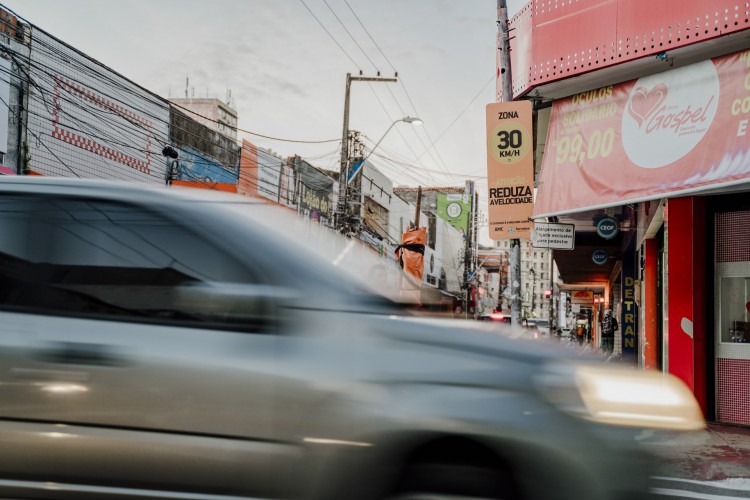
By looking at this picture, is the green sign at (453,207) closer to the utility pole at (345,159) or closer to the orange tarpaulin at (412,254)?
the orange tarpaulin at (412,254)

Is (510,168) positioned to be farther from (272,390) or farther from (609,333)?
(609,333)

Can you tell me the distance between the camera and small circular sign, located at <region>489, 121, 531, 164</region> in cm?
1348

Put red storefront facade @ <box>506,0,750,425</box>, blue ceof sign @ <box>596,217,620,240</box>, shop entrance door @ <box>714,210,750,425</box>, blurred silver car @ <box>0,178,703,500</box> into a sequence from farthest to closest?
1. blue ceof sign @ <box>596,217,620,240</box>
2. shop entrance door @ <box>714,210,750,425</box>
3. red storefront facade @ <box>506,0,750,425</box>
4. blurred silver car @ <box>0,178,703,500</box>

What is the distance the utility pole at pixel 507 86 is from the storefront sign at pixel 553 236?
0.44m

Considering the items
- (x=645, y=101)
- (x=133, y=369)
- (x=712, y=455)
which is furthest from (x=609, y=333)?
(x=133, y=369)

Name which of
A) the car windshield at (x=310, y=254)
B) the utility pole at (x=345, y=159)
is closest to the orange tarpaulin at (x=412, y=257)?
the utility pole at (x=345, y=159)

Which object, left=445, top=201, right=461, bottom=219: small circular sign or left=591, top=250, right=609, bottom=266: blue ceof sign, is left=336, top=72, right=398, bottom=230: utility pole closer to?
left=591, top=250, right=609, bottom=266: blue ceof sign

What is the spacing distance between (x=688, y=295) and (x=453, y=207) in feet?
218

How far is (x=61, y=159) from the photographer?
1848 cm

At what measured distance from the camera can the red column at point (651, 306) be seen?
1628 cm

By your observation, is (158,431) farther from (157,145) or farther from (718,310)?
(157,145)

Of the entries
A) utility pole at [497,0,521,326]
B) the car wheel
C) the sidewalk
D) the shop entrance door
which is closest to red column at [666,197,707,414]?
the shop entrance door

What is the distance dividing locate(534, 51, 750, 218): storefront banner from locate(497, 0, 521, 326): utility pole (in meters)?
1.42

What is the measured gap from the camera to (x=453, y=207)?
77312 millimetres
